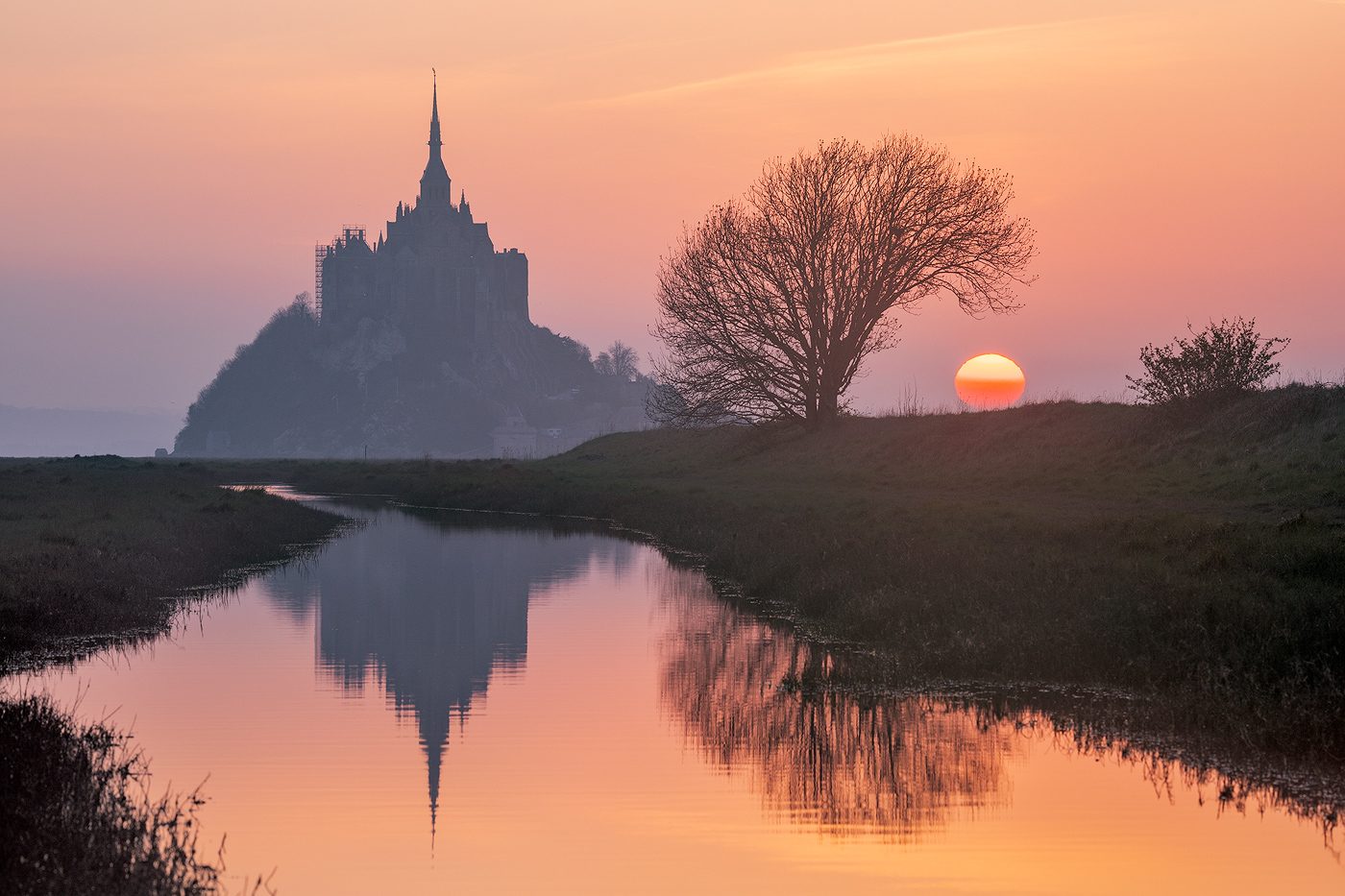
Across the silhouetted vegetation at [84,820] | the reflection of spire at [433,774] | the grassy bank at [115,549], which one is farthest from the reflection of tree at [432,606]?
the silhouetted vegetation at [84,820]

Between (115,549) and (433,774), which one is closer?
(433,774)

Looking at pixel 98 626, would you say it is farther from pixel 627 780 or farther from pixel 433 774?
pixel 627 780

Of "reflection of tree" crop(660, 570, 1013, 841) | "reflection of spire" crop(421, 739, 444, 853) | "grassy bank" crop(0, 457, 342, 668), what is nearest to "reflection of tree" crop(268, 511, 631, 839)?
"reflection of spire" crop(421, 739, 444, 853)

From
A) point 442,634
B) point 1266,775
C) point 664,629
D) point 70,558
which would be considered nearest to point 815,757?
point 1266,775

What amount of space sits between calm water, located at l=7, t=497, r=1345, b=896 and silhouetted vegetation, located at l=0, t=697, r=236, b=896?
485 mm

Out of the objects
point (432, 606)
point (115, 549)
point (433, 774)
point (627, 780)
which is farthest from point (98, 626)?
point (627, 780)

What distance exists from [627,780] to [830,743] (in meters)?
2.40

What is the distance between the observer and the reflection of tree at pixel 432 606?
16.6m

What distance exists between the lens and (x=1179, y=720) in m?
12.4

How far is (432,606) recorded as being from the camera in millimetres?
25125

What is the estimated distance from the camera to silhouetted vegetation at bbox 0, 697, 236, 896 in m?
7.39

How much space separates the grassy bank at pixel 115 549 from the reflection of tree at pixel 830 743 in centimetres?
942

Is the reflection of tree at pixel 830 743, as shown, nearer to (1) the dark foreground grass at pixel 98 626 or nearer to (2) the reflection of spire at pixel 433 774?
(2) the reflection of spire at pixel 433 774

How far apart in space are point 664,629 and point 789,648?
333 centimetres
